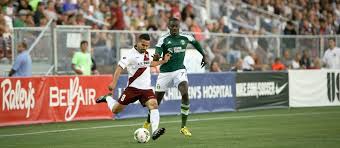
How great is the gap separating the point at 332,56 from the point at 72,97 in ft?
40.2

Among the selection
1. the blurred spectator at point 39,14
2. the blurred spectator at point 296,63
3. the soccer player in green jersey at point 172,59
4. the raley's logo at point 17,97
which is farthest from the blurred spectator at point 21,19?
the blurred spectator at point 296,63

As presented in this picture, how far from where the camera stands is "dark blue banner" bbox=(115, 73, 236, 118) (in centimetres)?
2596

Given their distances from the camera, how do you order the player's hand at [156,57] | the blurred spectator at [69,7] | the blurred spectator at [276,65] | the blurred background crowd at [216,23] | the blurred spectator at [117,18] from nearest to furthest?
the player's hand at [156,57], the blurred background crowd at [216,23], the blurred spectator at [69,7], the blurred spectator at [117,18], the blurred spectator at [276,65]

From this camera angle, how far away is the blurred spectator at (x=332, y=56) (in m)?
32.1

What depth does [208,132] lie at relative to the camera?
1919cm

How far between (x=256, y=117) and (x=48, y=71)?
6.24 metres

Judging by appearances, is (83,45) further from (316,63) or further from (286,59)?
(316,63)

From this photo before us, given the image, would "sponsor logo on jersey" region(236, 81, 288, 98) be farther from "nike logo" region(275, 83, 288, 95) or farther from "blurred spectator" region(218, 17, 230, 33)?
"blurred spectator" region(218, 17, 230, 33)

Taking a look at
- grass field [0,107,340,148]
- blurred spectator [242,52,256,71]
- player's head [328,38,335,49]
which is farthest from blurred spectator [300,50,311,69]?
grass field [0,107,340,148]

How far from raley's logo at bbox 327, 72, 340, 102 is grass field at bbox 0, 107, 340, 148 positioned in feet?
16.4

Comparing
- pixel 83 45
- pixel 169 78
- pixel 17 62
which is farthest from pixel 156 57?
pixel 83 45

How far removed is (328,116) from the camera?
24.5 metres

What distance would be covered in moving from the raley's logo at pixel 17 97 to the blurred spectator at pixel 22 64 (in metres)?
0.73

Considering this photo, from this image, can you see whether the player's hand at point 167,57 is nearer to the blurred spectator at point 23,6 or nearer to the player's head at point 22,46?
the player's head at point 22,46
